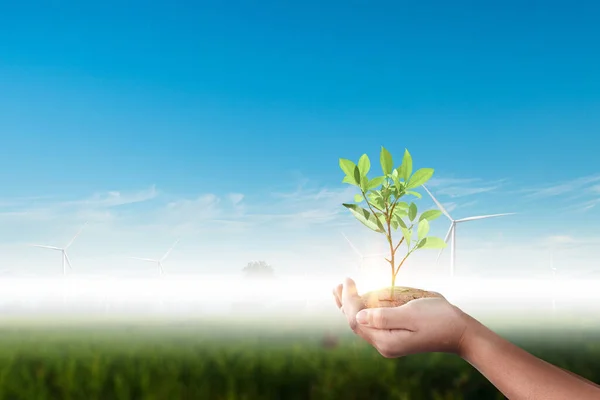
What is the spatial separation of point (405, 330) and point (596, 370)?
252 cm

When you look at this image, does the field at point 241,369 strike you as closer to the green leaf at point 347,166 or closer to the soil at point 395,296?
the soil at point 395,296

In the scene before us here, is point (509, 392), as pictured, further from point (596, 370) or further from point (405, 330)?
point (596, 370)

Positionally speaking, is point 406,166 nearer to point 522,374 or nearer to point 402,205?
point 402,205

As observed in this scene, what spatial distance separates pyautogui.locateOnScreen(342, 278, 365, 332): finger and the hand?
214 mm

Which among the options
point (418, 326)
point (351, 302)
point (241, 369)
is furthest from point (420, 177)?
point (241, 369)

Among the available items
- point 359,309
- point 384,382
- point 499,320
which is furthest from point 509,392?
point 499,320

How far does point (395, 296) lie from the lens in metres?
3.26

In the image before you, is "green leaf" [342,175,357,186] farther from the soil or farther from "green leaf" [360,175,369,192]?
the soil

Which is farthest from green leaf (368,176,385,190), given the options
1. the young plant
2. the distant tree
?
the distant tree

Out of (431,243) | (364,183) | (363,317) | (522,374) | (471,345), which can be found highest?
(364,183)

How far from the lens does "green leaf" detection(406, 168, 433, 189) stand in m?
3.50

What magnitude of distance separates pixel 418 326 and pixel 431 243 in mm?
1063

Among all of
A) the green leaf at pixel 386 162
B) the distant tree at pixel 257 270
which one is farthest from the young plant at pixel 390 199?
the distant tree at pixel 257 270

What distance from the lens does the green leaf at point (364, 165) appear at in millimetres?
3443
